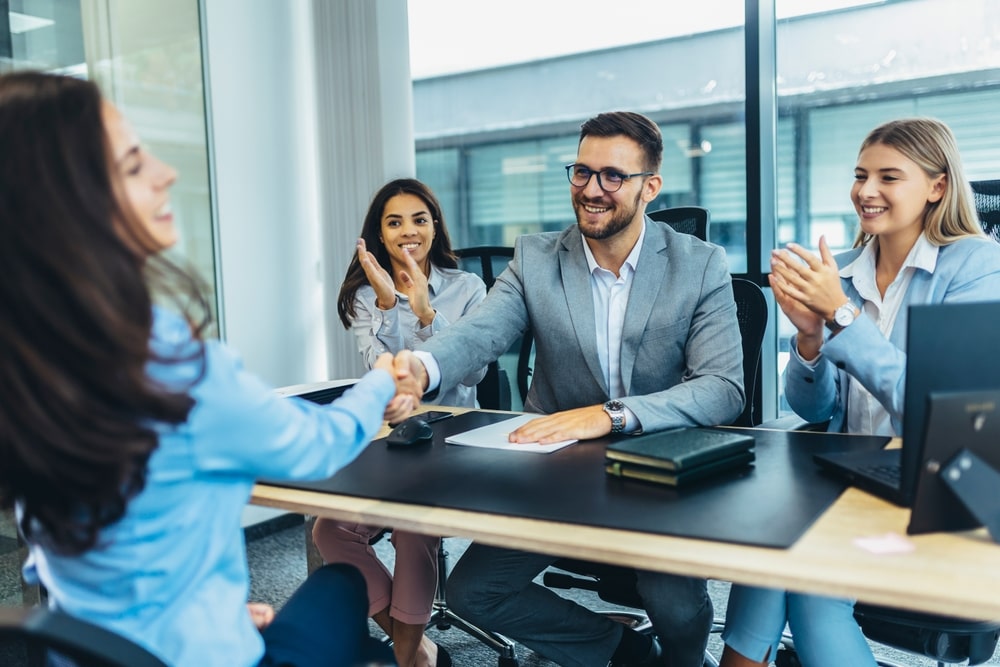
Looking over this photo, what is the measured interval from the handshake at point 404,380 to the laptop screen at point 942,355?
2.65 ft

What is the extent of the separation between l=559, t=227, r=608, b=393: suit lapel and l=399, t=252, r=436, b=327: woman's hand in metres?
0.67

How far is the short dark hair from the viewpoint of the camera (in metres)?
2.14

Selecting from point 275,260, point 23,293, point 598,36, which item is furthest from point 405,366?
point 598,36

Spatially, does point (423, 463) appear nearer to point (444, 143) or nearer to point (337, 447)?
point (337, 447)

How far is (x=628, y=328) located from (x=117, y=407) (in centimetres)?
137

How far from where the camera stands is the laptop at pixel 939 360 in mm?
1152

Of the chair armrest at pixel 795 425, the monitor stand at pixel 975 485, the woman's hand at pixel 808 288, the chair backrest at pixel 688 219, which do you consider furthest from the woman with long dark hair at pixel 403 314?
the monitor stand at pixel 975 485

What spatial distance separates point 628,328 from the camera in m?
2.06

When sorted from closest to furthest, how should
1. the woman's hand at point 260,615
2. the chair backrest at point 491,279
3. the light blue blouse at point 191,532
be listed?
1. the light blue blouse at point 191,532
2. the woman's hand at point 260,615
3. the chair backrest at point 491,279

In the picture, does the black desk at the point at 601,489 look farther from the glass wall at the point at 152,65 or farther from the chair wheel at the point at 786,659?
the glass wall at the point at 152,65

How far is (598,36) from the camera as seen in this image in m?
4.26

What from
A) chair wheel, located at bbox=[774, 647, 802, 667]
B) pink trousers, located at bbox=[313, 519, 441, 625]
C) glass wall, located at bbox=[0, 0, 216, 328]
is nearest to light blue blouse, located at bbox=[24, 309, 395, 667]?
pink trousers, located at bbox=[313, 519, 441, 625]

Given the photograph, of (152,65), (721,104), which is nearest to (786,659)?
(721,104)

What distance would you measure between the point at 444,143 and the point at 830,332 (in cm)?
334
